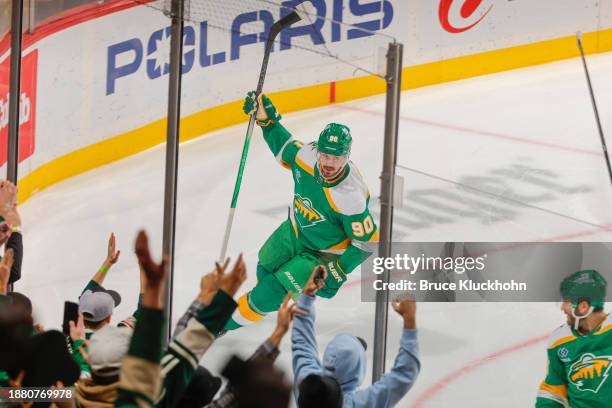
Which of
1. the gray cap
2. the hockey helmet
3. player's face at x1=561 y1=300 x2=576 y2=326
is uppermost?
the hockey helmet

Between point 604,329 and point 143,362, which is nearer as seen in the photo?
point 143,362

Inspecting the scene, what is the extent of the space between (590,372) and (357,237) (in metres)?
1.02

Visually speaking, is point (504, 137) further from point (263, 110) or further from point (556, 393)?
point (556, 393)

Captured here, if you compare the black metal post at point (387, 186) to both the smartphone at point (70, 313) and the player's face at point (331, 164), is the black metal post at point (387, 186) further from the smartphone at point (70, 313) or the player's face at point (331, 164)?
the smartphone at point (70, 313)

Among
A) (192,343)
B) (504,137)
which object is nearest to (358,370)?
(192,343)

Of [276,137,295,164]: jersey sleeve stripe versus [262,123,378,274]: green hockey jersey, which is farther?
[276,137,295,164]: jersey sleeve stripe

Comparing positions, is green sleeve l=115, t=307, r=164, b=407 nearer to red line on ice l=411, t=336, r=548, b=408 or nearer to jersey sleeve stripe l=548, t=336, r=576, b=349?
jersey sleeve stripe l=548, t=336, r=576, b=349

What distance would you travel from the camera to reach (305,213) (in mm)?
4312

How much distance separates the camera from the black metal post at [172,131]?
4.29m

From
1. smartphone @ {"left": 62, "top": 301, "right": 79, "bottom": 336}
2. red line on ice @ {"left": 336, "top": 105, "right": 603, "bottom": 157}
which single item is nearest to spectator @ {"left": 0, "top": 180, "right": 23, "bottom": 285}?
smartphone @ {"left": 62, "top": 301, "right": 79, "bottom": 336}

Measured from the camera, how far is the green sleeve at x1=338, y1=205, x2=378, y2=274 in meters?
4.09

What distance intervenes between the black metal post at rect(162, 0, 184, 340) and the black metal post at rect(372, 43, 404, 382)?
0.85 meters

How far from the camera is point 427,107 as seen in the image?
→ 305 inches

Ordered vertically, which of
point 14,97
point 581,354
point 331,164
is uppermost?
point 14,97
